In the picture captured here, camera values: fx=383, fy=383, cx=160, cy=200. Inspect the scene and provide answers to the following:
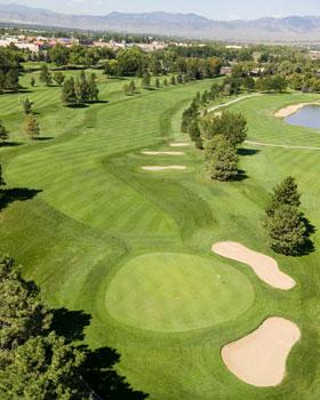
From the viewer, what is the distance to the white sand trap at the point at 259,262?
36656 millimetres

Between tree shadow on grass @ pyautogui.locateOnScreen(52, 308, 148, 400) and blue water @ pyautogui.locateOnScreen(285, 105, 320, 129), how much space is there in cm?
10550

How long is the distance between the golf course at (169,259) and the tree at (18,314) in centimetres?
646

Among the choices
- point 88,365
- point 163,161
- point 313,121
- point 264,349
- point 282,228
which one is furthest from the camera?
point 313,121

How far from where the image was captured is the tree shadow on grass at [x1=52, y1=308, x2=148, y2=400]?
24406 mm

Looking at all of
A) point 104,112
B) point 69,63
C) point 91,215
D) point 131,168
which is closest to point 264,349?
point 91,215

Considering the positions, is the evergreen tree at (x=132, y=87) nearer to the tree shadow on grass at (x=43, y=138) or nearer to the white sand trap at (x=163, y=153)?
the tree shadow on grass at (x=43, y=138)

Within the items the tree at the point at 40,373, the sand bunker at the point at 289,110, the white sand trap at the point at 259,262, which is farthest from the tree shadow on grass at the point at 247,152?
the tree at the point at 40,373

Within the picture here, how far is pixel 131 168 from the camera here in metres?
66.5

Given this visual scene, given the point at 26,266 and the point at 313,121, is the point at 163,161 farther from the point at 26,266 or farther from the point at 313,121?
the point at 313,121

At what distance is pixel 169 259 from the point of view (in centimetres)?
3888

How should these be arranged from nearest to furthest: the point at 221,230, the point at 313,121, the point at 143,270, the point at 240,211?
the point at 143,270 < the point at 221,230 < the point at 240,211 < the point at 313,121

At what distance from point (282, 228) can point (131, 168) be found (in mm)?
32768

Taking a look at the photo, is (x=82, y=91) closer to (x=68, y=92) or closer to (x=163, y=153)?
(x=68, y=92)

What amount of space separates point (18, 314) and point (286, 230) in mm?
28263
